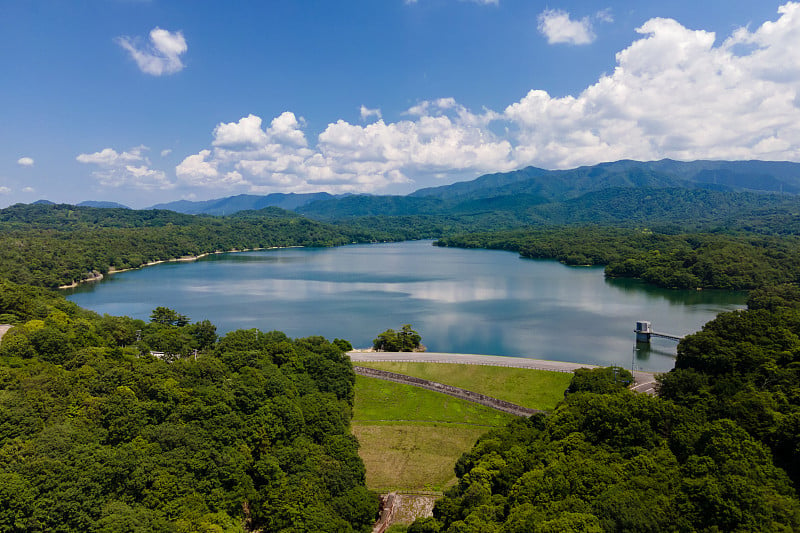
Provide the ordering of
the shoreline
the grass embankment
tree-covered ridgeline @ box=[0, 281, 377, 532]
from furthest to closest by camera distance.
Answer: the shoreline < the grass embankment < tree-covered ridgeline @ box=[0, 281, 377, 532]

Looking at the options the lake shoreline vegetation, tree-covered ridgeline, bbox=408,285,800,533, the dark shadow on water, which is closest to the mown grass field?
the lake shoreline vegetation

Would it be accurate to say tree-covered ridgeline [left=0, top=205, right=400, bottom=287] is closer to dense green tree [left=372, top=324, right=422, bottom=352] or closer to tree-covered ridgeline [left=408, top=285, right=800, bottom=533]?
dense green tree [left=372, top=324, right=422, bottom=352]

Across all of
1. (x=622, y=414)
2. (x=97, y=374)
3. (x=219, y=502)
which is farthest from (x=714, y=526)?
(x=97, y=374)

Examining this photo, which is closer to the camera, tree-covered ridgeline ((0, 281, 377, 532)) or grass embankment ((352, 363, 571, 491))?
tree-covered ridgeline ((0, 281, 377, 532))

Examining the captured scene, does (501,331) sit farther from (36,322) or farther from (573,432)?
(36,322)

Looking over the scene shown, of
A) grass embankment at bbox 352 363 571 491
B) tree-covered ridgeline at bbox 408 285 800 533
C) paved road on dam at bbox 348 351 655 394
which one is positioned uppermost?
tree-covered ridgeline at bbox 408 285 800 533

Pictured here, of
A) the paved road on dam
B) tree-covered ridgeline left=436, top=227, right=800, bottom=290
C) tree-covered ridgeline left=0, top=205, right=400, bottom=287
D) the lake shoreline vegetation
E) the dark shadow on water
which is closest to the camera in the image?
the lake shoreline vegetation

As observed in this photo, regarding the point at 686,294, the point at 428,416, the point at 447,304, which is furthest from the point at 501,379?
the point at 686,294
